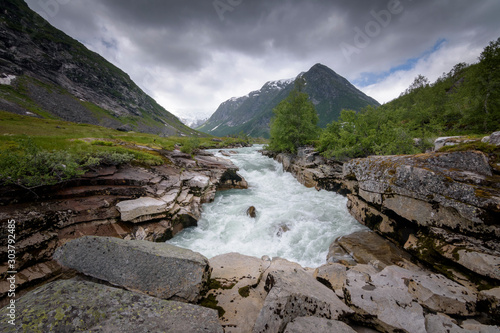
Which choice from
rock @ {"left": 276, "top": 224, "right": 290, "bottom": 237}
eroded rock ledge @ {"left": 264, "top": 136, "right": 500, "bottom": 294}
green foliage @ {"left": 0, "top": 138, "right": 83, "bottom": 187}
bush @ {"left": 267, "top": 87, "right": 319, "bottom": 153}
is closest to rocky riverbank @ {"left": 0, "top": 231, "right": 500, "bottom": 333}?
eroded rock ledge @ {"left": 264, "top": 136, "right": 500, "bottom": 294}

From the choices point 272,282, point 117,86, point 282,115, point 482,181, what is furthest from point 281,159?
point 117,86

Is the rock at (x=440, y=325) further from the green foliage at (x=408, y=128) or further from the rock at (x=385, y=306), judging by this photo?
the green foliage at (x=408, y=128)

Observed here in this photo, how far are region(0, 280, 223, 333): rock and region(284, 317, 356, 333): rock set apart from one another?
63.3 inches

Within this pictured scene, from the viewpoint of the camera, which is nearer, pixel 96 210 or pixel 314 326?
pixel 314 326

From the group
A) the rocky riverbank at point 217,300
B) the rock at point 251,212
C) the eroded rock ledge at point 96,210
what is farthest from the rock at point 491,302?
the eroded rock ledge at point 96,210

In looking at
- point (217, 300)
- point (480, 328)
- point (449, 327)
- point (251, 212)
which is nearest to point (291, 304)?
point (217, 300)

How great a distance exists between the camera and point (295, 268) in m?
6.69

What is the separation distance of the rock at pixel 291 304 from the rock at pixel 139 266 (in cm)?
204

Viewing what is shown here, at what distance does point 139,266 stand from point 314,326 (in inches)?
190

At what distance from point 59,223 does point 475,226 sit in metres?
19.5

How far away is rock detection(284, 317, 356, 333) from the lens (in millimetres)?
3717

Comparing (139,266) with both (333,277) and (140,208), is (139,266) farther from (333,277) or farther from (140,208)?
(140,208)

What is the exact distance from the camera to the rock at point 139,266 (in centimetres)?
463

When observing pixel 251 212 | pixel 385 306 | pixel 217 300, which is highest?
pixel 385 306
